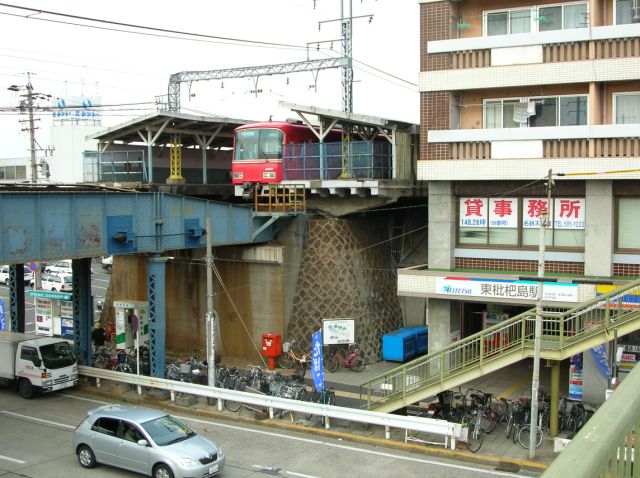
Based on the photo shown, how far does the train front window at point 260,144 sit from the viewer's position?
31656 millimetres

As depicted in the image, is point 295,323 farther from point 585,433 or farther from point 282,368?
point 585,433

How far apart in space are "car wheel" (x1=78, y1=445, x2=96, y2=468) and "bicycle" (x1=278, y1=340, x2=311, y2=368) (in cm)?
1259

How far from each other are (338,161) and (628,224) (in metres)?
12.2

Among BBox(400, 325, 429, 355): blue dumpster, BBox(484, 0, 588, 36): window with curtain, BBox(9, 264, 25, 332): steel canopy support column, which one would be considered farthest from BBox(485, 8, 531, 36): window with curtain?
BBox(9, 264, 25, 332): steel canopy support column

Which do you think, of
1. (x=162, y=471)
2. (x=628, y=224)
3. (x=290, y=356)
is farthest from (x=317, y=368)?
(x=628, y=224)

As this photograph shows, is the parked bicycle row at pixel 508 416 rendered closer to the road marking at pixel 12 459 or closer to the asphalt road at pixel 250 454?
the asphalt road at pixel 250 454

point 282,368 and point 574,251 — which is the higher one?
point 574,251

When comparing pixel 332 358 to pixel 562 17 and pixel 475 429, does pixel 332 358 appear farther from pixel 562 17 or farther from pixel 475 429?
pixel 562 17

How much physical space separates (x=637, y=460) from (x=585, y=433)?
56 centimetres

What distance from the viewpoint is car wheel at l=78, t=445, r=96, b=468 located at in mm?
17500

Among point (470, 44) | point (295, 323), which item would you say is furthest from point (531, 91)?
point (295, 323)

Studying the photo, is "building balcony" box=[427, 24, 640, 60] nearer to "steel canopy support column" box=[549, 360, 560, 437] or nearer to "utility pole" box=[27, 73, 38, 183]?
"steel canopy support column" box=[549, 360, 560, 437]

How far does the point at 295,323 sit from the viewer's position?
30500 millimetres

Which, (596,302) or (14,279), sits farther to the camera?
(14,279)
